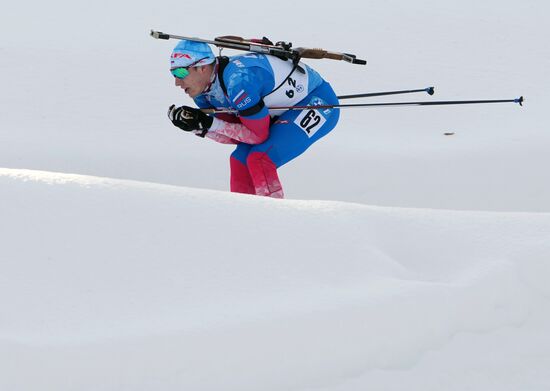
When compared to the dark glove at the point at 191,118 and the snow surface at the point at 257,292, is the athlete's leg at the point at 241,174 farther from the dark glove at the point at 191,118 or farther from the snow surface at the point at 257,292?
the snow surface at the point at 257,292

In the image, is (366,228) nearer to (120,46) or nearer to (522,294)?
(522,294)

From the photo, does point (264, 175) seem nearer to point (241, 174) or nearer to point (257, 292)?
point (241, 174)

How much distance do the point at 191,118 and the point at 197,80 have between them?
0.62ft

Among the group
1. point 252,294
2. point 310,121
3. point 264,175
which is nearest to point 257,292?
point 252,294

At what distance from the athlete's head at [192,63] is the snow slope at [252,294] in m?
1.44

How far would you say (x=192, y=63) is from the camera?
534 centimetres

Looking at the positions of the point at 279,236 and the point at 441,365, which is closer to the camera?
the point at 441,365

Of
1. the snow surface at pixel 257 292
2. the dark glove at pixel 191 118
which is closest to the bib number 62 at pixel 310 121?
the dark glove at pixel 191 118

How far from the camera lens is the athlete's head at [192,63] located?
17.5ft

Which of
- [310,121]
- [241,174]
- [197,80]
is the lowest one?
[241,174]

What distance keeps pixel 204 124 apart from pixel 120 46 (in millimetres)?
4677

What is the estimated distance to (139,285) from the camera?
11.5ft

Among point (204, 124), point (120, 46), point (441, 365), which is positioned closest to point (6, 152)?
point (120, 46)

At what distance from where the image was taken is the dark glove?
539cm
